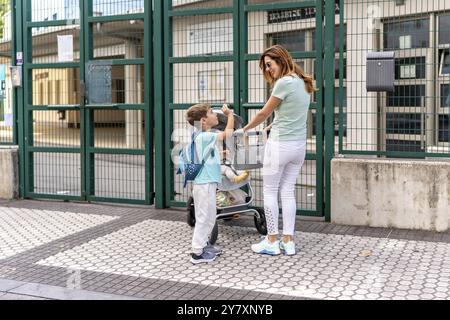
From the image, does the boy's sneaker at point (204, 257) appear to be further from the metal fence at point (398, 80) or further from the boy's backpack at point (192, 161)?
the metal fence at point (398, 80)

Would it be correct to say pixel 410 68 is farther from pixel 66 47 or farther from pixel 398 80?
pixel 66 47

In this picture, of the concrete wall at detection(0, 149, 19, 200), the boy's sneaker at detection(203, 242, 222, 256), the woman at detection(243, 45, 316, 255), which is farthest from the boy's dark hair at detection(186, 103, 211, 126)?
the concrete wall at detection(0, 149, 19, 200)

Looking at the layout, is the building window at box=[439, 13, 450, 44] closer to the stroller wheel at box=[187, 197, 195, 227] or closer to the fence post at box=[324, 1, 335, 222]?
the fence post at box=[324, 1, 335, 222]

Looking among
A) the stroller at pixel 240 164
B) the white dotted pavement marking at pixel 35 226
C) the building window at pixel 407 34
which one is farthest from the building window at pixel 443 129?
the white dotted pavement marking at pixel 35 226

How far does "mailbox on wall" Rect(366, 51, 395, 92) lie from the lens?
7203mm

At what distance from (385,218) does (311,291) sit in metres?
2.52

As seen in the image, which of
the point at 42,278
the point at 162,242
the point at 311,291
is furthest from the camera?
the point at 162,242

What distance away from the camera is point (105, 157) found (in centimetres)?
928

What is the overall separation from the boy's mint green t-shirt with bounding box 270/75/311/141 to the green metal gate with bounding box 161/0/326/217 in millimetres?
1459

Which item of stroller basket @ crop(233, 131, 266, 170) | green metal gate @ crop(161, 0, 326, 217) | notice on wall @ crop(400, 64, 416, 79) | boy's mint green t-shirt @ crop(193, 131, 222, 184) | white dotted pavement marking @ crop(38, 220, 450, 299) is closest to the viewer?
white dotted pavement marking @ crop(38, 220, 450, 299)

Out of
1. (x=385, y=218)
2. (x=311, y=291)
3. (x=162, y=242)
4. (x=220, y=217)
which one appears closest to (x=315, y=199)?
(x=385, y=218)
